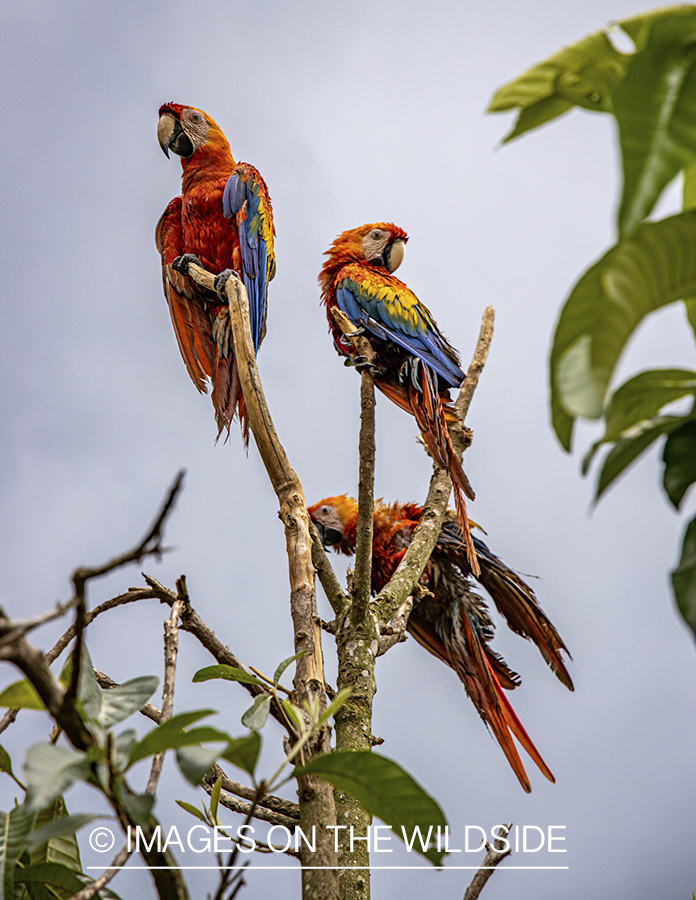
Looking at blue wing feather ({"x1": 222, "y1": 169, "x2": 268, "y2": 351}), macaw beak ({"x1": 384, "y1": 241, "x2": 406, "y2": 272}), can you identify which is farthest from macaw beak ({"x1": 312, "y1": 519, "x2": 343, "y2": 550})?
macaw beak ({"x1": 384, "y1": 241, "x2": 406, "y2": 272})

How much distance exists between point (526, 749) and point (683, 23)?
1710 millimetres

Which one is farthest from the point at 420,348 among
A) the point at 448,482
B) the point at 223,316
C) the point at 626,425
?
the point at 626,425

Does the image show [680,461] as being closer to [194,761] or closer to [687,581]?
[687,581]

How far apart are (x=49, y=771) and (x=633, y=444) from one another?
1.03ft

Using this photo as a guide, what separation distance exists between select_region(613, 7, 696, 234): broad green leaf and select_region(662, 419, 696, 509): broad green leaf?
14cm

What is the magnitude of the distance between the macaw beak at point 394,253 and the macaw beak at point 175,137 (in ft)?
1.98

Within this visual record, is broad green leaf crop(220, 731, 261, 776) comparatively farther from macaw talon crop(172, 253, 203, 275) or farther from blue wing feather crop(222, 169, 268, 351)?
macaw talon crop(172, 253, 203, 275)

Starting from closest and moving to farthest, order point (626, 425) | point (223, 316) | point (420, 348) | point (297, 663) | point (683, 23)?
1. point (683, 23)
2. point (626, 425)
3. point (297, 663)
4. point (223, 316)
5. point (420, 348)

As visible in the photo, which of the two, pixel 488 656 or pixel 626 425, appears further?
pixel 488 656

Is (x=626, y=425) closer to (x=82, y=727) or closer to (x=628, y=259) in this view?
(x=628, y=259)

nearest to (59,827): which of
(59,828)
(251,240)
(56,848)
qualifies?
(59,828)

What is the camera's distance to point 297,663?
33.5 inches

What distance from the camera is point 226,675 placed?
0.64 meters

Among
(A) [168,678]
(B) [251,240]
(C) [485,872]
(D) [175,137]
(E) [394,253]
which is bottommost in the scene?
(C) [485,872]
